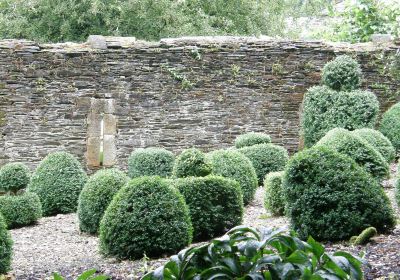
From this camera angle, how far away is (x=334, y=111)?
13.0 metres

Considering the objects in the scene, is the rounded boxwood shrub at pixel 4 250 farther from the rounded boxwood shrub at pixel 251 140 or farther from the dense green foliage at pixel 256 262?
the rounded boxwood shrub at pixel 251 140

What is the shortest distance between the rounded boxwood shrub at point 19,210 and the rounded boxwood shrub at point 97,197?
1383 mm

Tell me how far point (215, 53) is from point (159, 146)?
2.21 meters

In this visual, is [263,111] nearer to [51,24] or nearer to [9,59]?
[9,59]

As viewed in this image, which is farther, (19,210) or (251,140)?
(251,140)

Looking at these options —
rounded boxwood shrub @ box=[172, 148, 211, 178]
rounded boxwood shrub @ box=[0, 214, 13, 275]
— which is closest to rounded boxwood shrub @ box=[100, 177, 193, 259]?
rounded boxwood shrub @ box=[0, 214, 13, 275]

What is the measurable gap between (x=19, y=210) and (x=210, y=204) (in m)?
3.79

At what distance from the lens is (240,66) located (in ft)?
46.6

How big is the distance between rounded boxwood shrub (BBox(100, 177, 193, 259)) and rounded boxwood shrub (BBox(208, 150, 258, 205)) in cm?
341

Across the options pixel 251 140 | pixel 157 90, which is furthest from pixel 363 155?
pixel 157 90

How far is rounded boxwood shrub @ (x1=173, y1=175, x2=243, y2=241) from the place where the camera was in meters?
7.22

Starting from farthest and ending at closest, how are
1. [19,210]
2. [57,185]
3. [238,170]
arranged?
[57,185]
[238,170]
[19,210]

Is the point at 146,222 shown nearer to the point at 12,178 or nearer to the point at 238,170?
the point at 238,170

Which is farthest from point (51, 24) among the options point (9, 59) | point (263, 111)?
point (263, 111)
